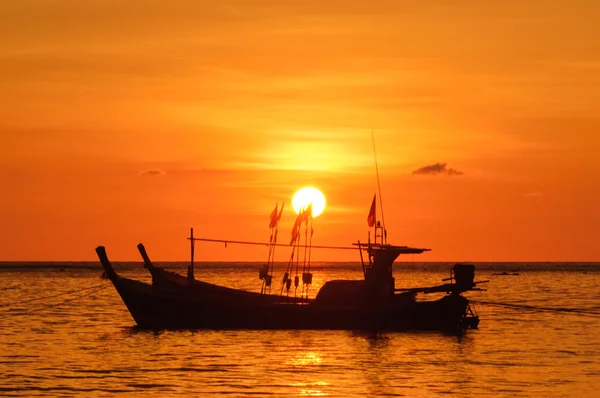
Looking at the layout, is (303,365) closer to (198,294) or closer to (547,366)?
(547,366)

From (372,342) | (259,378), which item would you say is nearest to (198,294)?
(372,342)

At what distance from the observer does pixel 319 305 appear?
55.8m

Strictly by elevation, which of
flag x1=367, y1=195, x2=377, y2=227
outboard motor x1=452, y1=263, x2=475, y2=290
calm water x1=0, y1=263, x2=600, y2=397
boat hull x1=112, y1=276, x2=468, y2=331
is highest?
flag x1=367, y1=195, x2=377, y2=227

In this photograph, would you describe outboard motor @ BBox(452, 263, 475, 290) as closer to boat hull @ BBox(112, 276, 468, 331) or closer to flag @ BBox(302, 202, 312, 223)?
boat hull @ BBox(112, 276, 468, 331)

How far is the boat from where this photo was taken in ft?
182

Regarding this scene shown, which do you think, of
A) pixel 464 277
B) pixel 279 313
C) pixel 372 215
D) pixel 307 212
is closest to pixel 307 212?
pixel 307 212

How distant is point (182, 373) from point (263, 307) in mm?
15593

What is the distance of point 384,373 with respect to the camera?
4091cm

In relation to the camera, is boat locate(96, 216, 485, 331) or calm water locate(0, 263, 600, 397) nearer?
calm water locate(0, 263, 600, 397)

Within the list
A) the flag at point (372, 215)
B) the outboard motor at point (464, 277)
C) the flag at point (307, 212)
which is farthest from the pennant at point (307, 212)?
the outboard motor at point (464, 277)

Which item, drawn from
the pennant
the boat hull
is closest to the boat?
the boat hull

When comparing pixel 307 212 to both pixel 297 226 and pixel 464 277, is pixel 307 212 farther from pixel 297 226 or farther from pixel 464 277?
pixel 464 277

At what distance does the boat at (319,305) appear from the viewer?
2188 inches

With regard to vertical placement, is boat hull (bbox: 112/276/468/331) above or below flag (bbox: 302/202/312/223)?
below
